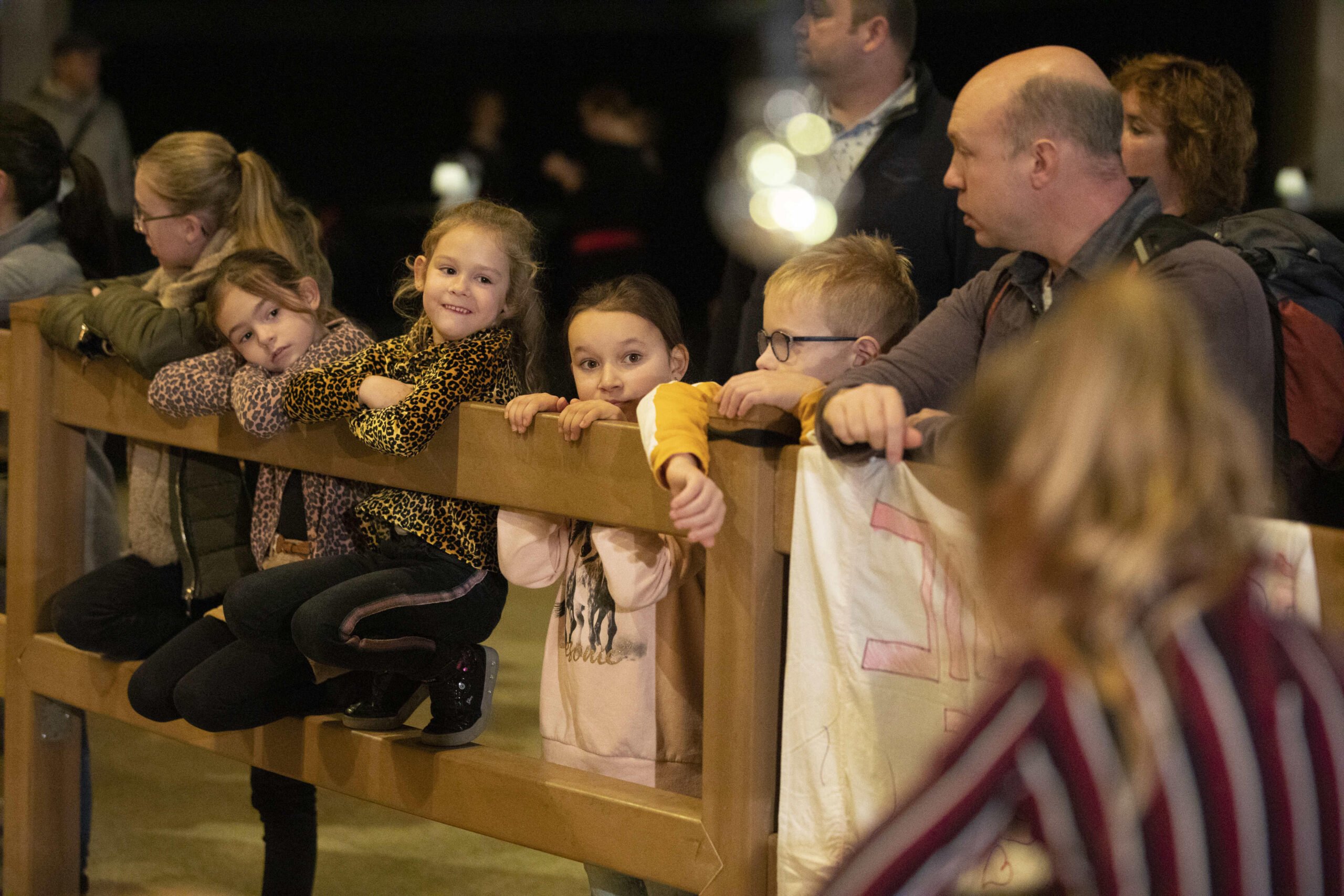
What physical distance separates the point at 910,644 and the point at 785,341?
23.3 inches

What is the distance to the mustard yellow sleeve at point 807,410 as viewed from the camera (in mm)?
1979

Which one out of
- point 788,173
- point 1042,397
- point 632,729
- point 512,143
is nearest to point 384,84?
point 512,143

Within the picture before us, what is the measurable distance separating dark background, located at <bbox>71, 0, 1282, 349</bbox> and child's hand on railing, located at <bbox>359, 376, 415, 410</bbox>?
7.64 metres

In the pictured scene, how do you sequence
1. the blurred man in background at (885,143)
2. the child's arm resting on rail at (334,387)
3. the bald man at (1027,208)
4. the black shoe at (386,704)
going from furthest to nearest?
the blurred man in background at (885,143) → the black shoe at (386,704) → the child's arm resting on rail at (334,387) → the bald man at (1027,208)

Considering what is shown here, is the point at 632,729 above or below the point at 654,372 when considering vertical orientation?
below

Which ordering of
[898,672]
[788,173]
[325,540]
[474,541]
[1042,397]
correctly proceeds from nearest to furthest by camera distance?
[1042,397] → [898,672] → [474,541] → [325,540] → [788,173]

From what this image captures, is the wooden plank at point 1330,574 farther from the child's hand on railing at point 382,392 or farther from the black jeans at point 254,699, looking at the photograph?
the black jeans at point 254,699

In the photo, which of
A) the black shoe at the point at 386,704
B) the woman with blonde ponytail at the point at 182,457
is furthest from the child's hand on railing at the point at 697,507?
the woman with blonde ponytail at the point at 182,457

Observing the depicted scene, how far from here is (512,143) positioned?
11820 millimetres

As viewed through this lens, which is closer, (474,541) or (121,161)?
(474,541)

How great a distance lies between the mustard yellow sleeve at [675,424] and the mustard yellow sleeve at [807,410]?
4.5 inches

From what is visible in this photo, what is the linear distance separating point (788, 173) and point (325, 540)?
5.31 meters

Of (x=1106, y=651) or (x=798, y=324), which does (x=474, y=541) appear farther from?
(x=1106, y=651)

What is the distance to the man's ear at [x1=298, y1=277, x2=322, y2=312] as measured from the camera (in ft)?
8.91
